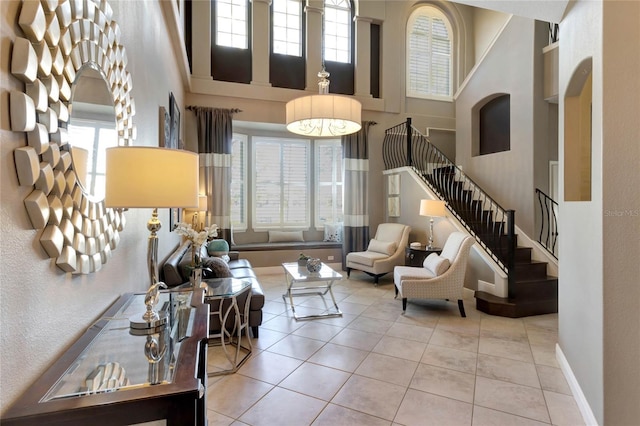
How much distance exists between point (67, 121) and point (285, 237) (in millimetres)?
5984

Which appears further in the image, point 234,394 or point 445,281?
point 445,281

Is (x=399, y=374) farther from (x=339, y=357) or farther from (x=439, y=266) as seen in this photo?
(x=439, y=266)

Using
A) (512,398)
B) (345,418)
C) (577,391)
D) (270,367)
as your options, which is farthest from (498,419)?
(270,367)

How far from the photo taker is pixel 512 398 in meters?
2.34

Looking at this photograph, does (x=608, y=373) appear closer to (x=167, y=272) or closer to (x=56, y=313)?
(x=56, y=313)

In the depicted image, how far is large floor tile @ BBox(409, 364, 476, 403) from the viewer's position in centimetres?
240

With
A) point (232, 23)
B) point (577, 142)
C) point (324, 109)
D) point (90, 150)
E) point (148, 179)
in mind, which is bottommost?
point (148, 179)

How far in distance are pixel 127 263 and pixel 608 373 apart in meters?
2.94

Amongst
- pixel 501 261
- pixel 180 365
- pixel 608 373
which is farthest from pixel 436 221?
pixel 180 365

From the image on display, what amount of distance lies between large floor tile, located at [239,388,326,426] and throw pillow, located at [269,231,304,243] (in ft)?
15.6

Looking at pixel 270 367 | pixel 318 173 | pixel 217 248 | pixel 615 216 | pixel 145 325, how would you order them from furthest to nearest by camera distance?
1. pixel 318 173
2. pixel 217 248
3. pixel 270 367
4. pixel 615 216
5. pixel 145 325

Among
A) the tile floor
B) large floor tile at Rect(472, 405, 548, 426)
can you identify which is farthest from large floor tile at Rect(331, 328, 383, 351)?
large floor tile at Rect(472, 405, 548, 426)

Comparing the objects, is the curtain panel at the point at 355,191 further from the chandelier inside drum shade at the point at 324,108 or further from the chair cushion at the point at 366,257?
the chandelier inside drum shade at the point at 324,108

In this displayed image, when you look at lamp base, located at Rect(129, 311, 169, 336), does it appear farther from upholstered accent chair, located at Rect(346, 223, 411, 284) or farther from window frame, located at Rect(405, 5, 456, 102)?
window frame, located at Rect(405, 5, 456, 102)
